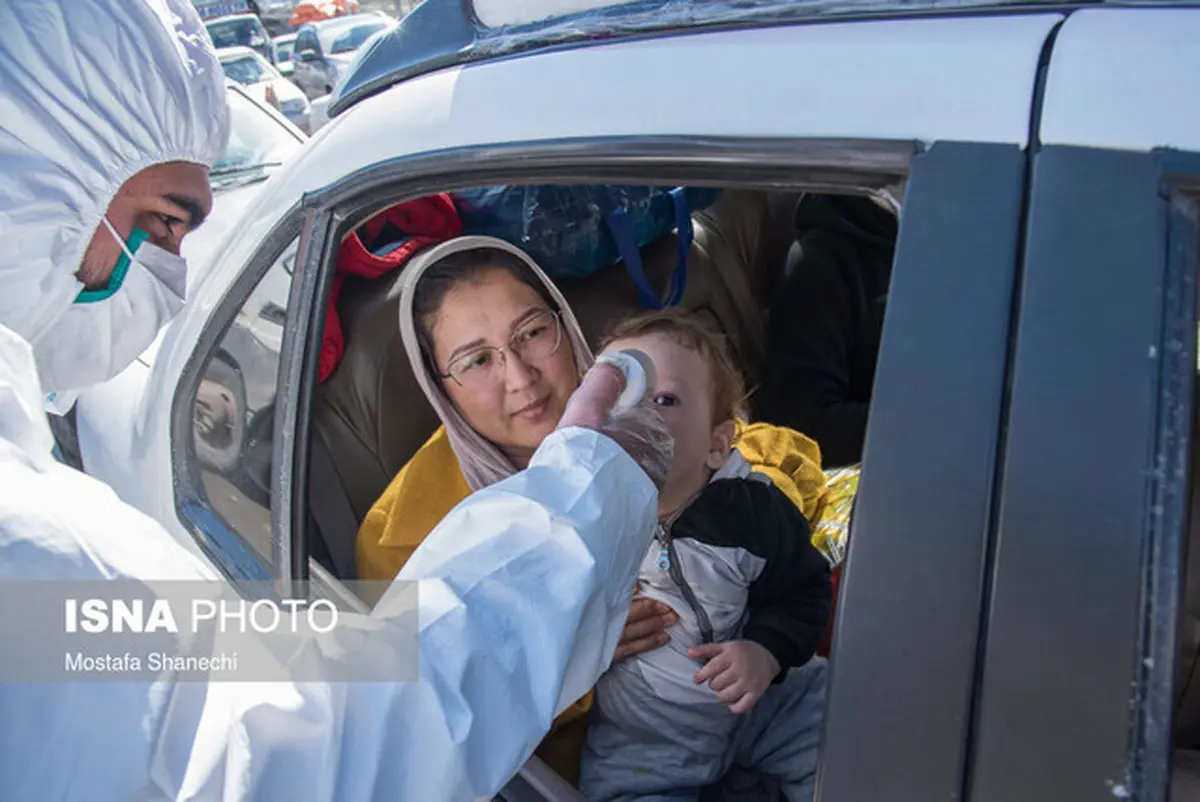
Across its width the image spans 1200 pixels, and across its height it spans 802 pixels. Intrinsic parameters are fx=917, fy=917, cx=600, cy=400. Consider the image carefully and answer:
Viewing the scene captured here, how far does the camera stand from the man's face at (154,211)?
160 cm

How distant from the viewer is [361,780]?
0.90 meters

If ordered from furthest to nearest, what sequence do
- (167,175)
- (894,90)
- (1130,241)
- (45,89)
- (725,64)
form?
(167,175)
(45,89)
(725,64)
(894,90)
(1130,241)

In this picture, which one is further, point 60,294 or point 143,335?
point 143,335

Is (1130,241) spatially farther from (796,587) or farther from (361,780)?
(796,587)

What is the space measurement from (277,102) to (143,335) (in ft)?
25.0

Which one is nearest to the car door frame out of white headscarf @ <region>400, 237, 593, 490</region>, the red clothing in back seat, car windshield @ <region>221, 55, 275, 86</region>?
white headscarf @ <region>400, 237, 593, 490</region>

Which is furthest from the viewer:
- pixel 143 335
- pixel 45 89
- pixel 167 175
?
pixel 143 335

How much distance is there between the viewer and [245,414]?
66.3 inches

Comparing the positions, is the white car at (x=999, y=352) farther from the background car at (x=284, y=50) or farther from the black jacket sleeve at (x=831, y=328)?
the background car at (x=284, y=50)

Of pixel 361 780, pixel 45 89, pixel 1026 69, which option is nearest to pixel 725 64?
pixel 1026 69

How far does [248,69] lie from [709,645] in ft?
31.0

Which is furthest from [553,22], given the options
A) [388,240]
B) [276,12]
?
[276,12]

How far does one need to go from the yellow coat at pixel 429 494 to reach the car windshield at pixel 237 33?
15442 mm

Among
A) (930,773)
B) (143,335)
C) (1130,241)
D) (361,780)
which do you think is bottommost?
(361,780)
